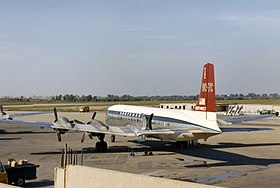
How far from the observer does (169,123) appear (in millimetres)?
34469

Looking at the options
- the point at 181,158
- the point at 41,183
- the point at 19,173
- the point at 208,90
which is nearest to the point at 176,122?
the point at 181,158

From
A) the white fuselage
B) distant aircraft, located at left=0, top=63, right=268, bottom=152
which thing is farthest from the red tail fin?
the white fuselage

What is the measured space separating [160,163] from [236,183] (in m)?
8.06

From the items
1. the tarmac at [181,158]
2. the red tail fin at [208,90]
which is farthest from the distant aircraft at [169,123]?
the tarmac at [181,158]

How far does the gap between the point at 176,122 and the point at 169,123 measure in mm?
849

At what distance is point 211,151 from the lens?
1433 inches

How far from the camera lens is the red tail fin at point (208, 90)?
30.4 meters

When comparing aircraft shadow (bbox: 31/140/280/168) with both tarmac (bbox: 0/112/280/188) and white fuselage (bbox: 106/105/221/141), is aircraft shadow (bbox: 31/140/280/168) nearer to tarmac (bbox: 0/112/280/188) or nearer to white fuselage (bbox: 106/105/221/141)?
tarmac (bbox: 0/112/280/188)

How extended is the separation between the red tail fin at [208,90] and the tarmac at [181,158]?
375 centimetres

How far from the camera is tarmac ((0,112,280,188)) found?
79.4ft

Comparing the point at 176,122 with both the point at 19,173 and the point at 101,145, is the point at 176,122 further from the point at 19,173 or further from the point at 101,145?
the point at 19,173

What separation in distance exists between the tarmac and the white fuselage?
1725mm

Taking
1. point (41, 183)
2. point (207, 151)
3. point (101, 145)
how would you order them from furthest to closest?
point (207, 151) < point (101, 145) < point (41, 183)

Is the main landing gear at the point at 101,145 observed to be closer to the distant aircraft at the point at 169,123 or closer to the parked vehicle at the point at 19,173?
the distant aircraft at the point at 169,123
